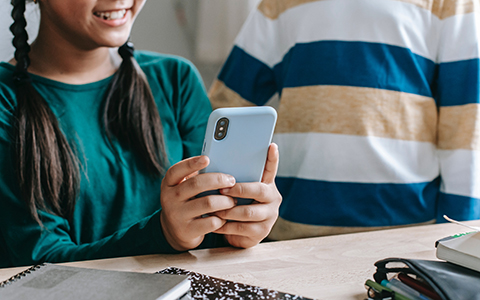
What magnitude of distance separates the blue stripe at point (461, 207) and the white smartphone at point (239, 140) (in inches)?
22.1

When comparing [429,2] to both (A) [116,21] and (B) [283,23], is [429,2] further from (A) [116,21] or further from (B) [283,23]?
(A) [116,21]

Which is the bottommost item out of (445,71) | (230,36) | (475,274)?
(475,274)

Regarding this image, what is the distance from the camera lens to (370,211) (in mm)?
989

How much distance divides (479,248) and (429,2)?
0.69 meters

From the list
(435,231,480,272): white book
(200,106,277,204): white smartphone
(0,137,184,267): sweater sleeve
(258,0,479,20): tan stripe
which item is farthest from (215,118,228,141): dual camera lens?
(258,0,479,20): tan stripe

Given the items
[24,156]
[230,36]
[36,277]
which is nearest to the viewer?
[36,277]

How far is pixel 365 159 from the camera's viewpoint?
976mm

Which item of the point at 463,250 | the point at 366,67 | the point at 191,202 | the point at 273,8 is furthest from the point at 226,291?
the point at 273,8

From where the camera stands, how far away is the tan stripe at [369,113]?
3.18 ft

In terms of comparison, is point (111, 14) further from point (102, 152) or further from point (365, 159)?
point (365, 159)

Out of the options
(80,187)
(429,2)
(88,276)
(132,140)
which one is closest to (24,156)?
(80,187)

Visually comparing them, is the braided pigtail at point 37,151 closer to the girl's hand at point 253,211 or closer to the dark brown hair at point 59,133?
the dark brown hair at point 59,133

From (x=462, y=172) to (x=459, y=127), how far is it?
0.10 m

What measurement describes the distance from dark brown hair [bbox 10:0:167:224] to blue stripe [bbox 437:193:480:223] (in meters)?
0.67
